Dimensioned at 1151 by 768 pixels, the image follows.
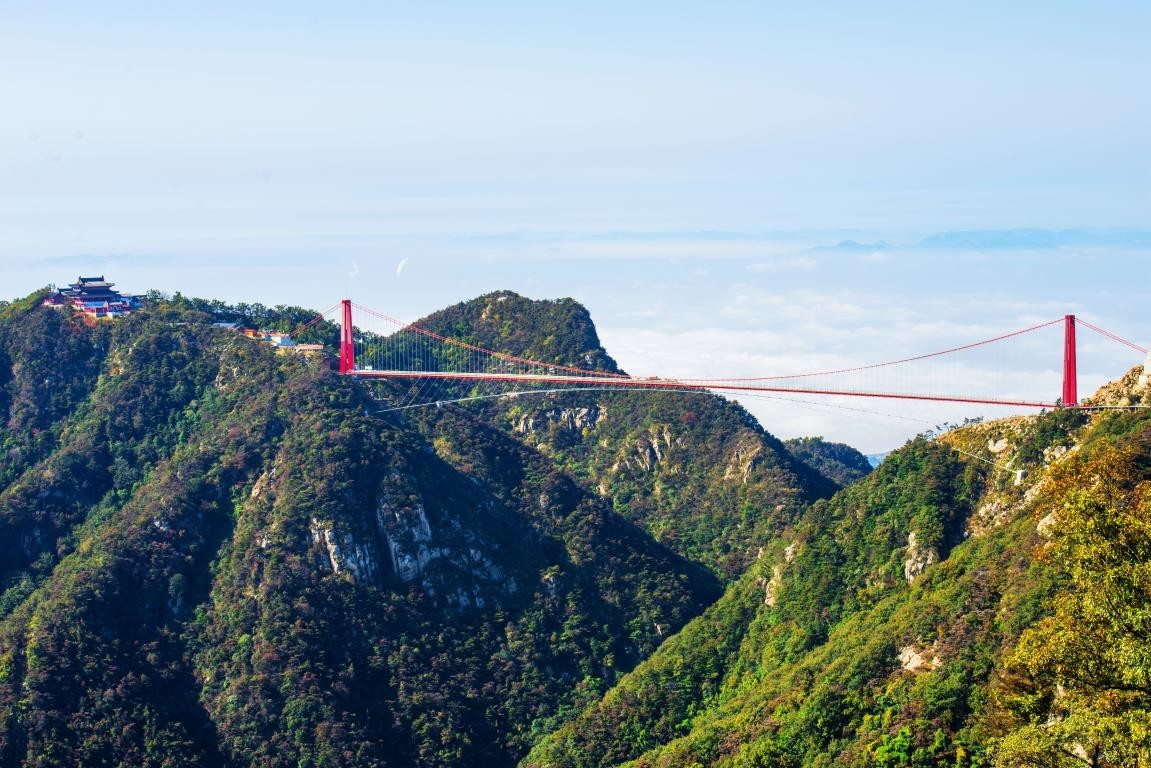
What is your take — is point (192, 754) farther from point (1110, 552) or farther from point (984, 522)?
point (1110, 552)

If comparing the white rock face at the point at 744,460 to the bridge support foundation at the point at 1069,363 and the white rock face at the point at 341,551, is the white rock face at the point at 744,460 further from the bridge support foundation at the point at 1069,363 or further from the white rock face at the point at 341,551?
the bridge support foundation at the point at 1069,363

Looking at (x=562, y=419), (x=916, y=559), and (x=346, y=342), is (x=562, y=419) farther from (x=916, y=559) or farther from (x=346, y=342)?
(x=916, y=559)

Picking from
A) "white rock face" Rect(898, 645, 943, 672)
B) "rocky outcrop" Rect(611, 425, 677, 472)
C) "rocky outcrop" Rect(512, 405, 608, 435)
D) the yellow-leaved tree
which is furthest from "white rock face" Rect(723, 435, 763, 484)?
the yellow-leaved tree

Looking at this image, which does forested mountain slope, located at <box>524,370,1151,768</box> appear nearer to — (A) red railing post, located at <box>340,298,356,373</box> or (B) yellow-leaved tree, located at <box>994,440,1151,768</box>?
(B) yellow-leaved tree, located at <box>994,440,1151,768</box>

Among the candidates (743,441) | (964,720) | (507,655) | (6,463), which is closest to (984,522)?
(964,720)

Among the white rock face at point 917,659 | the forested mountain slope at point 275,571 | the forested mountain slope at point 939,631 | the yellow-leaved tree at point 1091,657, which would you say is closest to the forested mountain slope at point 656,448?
the forested mountain slope at point 275,571

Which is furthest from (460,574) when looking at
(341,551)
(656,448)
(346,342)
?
(656,448)
